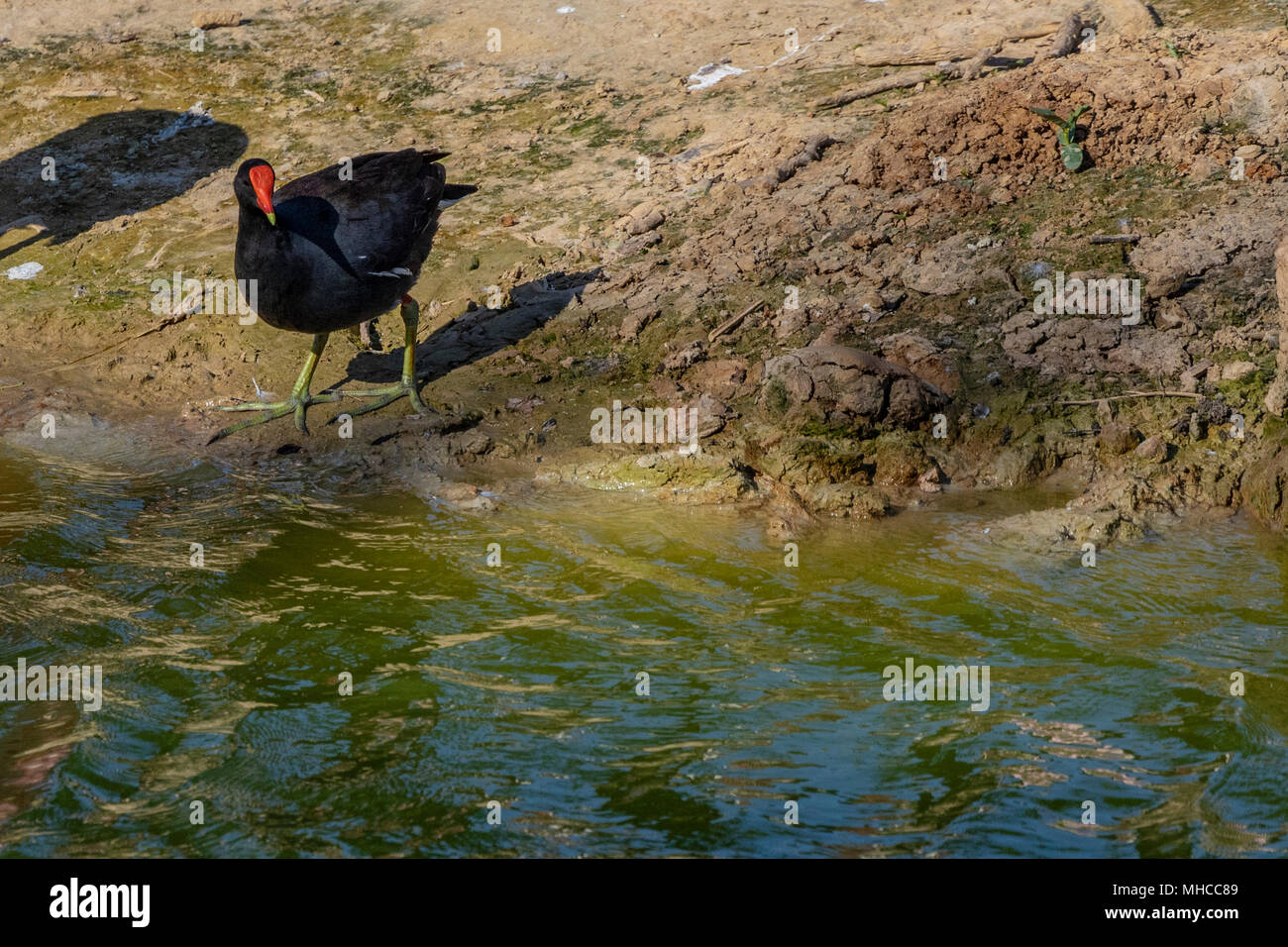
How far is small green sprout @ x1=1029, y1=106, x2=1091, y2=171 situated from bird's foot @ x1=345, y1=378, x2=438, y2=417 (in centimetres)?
450

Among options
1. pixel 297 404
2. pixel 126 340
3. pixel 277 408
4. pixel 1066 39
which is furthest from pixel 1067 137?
pixel 126 340

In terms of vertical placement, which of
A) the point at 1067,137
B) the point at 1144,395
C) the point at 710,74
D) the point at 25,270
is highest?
the point at 710,74

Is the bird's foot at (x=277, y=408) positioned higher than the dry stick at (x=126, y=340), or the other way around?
the dry stick at (x=126, y=340)

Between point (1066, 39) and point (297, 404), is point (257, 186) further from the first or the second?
point (1066, 39)

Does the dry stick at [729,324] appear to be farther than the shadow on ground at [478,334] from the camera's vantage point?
No

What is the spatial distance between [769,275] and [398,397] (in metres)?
2.50

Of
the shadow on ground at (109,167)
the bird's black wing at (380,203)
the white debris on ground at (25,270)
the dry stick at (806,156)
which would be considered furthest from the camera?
the shadow on ground at (109,167)

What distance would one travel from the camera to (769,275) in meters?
7.55

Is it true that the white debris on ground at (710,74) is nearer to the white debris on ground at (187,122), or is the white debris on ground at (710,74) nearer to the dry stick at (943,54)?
the dry stick at (943,54)

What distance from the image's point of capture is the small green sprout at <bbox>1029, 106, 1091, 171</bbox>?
776 centimetres

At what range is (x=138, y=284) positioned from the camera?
338 inches

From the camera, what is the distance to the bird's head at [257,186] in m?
6.15

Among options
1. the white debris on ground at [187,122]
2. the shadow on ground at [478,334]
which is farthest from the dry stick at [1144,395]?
the white debris on ground at [187,122]

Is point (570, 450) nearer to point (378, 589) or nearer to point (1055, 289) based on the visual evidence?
point (378, 589)
